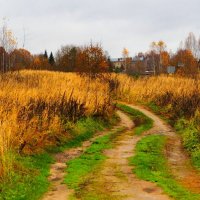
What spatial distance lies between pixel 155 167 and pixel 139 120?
31.3 ft

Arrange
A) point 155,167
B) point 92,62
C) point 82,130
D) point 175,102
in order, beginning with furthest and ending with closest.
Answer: point 92,62 < point 175,102 < point 82,130 < point 155,167

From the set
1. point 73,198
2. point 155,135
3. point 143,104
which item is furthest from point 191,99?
point 73,198

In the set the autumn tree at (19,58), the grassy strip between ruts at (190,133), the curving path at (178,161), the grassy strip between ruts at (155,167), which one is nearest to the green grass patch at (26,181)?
the grassy strip between ruts at (155,167)

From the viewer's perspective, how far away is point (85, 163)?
1028 centimetres

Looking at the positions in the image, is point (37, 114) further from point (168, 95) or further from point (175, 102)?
point (168, 95)

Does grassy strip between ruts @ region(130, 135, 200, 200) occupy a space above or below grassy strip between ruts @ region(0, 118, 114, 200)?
below

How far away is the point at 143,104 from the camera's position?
25.9 metres

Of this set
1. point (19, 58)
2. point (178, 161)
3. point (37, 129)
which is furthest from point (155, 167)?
point (19, 58)

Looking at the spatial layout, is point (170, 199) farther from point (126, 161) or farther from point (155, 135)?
point (155, 135)

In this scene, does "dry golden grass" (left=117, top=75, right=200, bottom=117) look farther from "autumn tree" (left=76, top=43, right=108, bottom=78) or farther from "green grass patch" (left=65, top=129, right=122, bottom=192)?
"green grass patch" (left=65, top=129, right=122, bottom=192)

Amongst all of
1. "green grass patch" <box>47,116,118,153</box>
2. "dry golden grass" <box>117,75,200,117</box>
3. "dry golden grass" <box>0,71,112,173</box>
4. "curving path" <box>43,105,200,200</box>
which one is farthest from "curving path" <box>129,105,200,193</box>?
"dry golden grass" <box>0,71,112,173</box>

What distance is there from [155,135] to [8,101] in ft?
17.9

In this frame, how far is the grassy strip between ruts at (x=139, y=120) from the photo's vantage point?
54.4ft

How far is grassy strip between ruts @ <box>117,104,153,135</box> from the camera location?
54.4 feet
